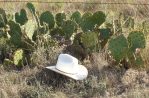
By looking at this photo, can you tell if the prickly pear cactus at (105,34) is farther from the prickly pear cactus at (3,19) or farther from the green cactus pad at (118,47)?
the prickly pear cactus at (3,19)

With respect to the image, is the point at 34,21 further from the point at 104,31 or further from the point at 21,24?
the point at 104,31

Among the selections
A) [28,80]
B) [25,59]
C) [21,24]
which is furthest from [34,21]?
[28,80]

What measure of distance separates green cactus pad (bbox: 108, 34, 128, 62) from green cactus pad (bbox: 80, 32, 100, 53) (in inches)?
9.9

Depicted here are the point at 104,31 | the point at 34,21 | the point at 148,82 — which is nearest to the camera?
the point at 148,82

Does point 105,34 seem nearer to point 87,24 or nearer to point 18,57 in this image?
point 87,24

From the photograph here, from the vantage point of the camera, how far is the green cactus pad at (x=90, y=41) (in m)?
6.12

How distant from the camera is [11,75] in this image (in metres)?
6.07

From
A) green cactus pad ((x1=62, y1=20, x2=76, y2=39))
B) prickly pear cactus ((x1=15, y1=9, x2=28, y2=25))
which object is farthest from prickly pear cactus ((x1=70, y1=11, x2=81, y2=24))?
prickly pear cactus ((x1=15, y1=9, x2=28, y2=25))

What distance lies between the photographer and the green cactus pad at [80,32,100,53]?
6.12 meters

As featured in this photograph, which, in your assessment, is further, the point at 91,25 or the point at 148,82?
the point at 91,25

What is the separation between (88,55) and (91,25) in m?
0.41

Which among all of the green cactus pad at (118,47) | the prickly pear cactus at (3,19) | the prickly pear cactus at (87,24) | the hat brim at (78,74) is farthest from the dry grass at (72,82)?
the prickly pear cactus at (3,19)

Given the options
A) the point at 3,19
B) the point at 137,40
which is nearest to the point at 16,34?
the point at 3,19

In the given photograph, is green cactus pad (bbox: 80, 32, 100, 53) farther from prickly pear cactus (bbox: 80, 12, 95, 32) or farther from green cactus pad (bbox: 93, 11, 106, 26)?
green cactus pad (bbox: 93, 11, 106, 26)
